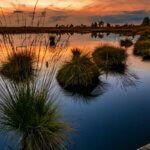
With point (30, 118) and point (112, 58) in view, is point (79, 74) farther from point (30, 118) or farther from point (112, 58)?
point (112, 58)

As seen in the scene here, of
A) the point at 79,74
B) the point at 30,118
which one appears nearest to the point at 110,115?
the point at 79,74

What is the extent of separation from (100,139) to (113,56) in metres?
8.45

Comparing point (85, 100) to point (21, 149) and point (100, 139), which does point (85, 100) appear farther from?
point (21, 149)

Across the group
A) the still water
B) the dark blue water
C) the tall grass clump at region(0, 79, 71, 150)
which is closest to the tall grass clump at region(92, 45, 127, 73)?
the still water

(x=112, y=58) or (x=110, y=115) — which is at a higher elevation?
(x=112, y=58)

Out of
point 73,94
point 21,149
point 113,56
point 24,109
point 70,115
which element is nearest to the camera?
point 24,109

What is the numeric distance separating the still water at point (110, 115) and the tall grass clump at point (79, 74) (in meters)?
0.45

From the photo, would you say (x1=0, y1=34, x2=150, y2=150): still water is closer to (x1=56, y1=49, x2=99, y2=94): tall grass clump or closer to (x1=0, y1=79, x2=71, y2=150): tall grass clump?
(x1=56, y1=49, x2=99, y2=94): tall grass clump

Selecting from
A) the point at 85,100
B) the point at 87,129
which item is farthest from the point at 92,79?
the point at 87,129

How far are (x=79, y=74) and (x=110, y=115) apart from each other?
2.74 metres

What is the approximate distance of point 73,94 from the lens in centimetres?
680

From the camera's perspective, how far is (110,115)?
5.11 metres

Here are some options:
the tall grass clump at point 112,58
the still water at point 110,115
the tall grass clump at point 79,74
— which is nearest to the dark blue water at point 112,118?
the still water at point 110,115

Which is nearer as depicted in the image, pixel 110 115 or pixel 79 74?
pixel 110 115
